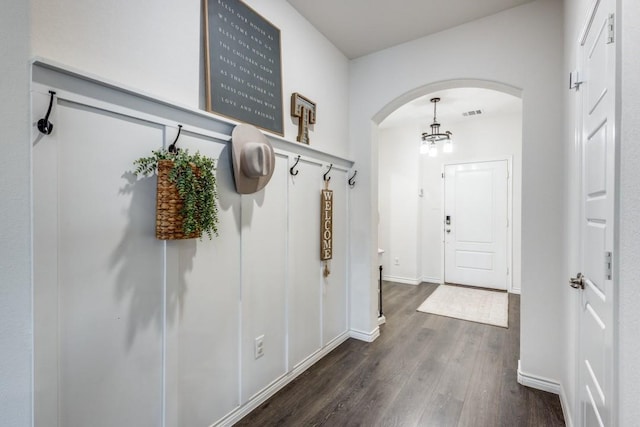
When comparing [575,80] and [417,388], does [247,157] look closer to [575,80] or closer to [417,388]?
[575,80]

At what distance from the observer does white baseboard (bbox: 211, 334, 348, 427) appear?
1.74m

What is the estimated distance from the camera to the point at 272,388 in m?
2.05

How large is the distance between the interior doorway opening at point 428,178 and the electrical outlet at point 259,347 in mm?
3307

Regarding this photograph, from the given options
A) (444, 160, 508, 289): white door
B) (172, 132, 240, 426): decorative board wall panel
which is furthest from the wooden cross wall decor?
(444, 160, 508, 289): white door

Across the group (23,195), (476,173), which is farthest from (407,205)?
(23,195)

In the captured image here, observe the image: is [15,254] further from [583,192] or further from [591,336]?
[583,192]

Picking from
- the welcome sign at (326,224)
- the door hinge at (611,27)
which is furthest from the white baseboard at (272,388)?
the door hinge at (611,27)

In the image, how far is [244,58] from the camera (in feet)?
6.05

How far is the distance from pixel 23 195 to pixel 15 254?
0.18 m

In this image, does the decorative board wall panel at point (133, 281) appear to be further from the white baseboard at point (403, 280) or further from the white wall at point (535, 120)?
the white baseboard at point (403, 280)

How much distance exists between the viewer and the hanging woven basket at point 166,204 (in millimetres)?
1275

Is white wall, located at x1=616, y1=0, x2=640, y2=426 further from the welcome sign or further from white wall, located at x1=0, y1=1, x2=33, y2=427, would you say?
the welcome sign

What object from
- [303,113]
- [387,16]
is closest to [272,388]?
[303,113]

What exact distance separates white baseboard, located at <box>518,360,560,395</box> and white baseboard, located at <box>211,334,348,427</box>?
4.82 ft
